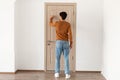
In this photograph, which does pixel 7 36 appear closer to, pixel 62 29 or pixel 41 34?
pixel 41 34

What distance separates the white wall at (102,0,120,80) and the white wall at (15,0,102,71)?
43 centimetres

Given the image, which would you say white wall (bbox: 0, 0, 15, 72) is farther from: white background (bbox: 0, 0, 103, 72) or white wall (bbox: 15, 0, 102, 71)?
white wall (bbox: 15, 0, 102, 71)

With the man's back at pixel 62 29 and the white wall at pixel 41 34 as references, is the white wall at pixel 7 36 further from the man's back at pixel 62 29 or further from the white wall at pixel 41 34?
the man's back at pixel 62 29

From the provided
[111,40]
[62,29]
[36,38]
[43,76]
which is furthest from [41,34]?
[111,40]

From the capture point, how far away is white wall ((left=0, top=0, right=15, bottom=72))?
6.25 m

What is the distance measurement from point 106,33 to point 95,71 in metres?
1.25

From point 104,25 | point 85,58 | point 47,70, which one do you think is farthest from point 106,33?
point 47,70

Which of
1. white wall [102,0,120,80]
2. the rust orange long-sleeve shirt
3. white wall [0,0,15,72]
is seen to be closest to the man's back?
the rust orange long-sleeve shirt

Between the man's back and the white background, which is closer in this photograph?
the man's back

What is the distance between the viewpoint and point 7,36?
632 centimetres

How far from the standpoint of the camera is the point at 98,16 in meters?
6.51

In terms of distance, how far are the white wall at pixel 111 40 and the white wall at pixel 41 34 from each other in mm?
428

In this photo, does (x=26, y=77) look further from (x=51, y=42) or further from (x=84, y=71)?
(x=84, y=71)

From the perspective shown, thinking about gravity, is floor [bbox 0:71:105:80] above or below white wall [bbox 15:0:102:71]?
below
